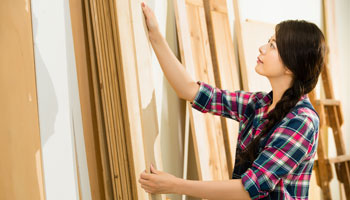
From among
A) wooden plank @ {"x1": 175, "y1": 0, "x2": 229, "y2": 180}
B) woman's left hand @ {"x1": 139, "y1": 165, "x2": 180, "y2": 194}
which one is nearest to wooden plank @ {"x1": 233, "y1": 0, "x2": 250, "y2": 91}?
wooden plank @ {"x1": 175, "y1": 0, "x2": 229, "y2": 180}

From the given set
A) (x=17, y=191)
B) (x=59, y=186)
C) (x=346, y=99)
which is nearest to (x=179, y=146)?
(x=59, y=186)

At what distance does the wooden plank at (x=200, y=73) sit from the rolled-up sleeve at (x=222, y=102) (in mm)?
384

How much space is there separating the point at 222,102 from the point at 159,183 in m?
0.58

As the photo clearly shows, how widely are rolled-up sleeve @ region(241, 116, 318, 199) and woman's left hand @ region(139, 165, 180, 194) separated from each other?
28 cm

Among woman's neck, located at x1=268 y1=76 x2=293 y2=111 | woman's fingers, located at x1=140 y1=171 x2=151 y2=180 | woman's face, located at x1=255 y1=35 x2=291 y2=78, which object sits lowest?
woman's fingers, located at x1=140 y1=171 x2=151 y2=180

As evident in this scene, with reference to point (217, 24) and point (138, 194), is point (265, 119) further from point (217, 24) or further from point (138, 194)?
point (217, 24)

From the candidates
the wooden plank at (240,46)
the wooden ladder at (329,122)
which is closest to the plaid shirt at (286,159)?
the wooden plank at (240,46)

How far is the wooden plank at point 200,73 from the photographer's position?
209 cm

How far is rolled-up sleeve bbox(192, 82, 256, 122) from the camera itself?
171 centimetres

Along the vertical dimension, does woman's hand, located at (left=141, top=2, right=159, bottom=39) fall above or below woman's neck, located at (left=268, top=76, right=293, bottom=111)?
above

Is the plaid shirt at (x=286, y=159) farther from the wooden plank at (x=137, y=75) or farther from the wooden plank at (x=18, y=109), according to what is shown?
the wooden plank at (x=18, y=109)

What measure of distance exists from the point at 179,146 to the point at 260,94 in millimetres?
702

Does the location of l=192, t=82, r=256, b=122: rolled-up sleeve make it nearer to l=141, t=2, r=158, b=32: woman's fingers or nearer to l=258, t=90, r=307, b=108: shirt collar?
l=258, t=90, r=307, b=108: shirt collar

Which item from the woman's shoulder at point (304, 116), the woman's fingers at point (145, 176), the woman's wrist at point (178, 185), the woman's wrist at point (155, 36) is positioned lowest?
the woman's wrist at point (178, 185)
